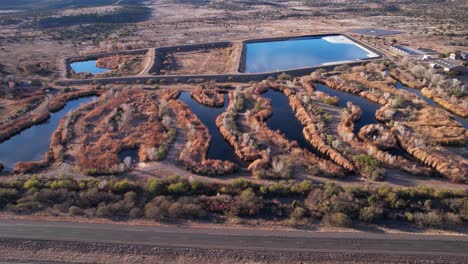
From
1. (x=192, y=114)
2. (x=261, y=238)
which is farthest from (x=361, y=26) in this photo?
(x=261, y=238)

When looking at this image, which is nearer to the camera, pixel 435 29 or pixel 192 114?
pixel 192 114

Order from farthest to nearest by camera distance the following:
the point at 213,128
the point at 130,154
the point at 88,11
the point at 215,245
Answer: the point at 88,11, the point at 213,128, the point at 130,154, the point at 215,245

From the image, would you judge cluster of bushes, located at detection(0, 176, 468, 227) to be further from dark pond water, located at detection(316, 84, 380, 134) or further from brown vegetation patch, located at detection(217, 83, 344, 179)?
dark pond water, located at detection(316, 84, 380, 134)

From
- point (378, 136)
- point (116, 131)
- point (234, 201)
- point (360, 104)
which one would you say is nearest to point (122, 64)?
point (116, 131)

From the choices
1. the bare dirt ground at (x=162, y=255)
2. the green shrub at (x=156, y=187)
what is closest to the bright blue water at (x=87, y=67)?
the green shrub at (x=156, y=187)

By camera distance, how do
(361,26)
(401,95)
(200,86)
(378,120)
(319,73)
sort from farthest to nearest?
(361,26)
(319,73)
(200,86)
(401,95)
(378,120)

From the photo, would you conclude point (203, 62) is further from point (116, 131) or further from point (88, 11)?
point (88, 11)

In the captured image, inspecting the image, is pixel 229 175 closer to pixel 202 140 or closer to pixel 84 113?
pixel 202 140

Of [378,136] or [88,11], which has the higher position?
[88,11]
